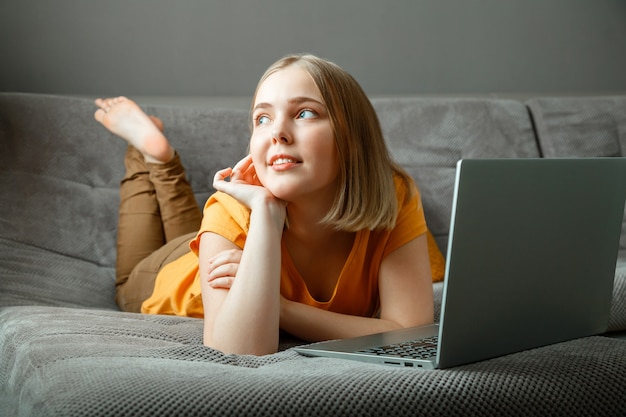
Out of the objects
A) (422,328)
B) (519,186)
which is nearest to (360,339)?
(422,328)

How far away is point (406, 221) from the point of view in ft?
4.91

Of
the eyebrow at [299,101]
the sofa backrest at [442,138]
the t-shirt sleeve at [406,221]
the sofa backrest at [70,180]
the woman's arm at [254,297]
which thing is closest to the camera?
the woman's arm at [254,297]

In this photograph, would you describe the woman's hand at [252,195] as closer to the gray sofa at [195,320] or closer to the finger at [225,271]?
the finger at [225,271]

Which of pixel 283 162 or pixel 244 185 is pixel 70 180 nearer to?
pixel 244 185

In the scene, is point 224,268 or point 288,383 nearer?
point 288,383

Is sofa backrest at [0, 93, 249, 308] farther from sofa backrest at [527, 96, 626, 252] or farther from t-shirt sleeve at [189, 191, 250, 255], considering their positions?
sofa backrest at [527, 96, 626, 252]

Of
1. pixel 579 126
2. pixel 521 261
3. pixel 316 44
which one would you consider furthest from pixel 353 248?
pixel 316 44

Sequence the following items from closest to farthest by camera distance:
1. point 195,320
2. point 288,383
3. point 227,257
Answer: point 288,383
point 227,257
point 195,320

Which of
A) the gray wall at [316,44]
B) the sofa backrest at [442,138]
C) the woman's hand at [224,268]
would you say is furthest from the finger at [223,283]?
the gray wall at [316,44]

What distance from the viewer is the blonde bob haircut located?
1383 mm

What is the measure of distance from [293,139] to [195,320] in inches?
18.9

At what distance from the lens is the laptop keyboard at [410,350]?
1.12 meters

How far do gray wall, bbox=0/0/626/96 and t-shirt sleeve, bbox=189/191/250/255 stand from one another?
1412 mm

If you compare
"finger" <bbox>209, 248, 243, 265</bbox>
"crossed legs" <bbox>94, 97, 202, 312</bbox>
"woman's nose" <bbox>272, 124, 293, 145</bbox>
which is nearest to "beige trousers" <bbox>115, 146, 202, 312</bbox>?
"crossed legs" <bbox>94, 97, 202, 312</bbox>
